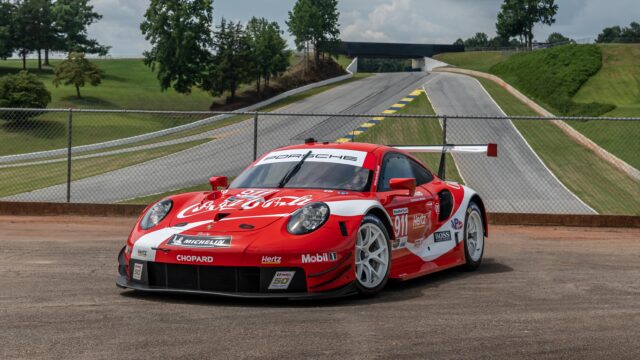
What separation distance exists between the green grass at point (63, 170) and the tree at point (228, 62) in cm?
3220

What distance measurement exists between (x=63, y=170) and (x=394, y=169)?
706 inches

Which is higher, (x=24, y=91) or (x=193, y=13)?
(x=193, y=13)

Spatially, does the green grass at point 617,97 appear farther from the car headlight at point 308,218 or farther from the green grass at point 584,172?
the car headlight at point 308,218

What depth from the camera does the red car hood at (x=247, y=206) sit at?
689 centimetres

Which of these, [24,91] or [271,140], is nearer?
[271,140]

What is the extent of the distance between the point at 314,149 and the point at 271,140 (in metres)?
24.0

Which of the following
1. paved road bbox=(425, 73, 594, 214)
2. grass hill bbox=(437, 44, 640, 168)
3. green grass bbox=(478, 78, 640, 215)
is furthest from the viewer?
grass hill bbox=(437, 44, 640, 168)

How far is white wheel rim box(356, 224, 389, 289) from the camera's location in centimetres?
705

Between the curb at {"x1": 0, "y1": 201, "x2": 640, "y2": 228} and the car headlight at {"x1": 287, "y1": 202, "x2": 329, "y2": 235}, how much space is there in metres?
8.19

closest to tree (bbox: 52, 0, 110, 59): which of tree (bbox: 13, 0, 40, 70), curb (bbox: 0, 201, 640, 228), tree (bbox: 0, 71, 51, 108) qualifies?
tree (bbox: 13, 0, 40, 70)

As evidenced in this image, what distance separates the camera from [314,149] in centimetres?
844

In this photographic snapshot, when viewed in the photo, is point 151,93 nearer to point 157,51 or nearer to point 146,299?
point 157,51


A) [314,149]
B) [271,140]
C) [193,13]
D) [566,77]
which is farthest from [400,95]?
[314,149]

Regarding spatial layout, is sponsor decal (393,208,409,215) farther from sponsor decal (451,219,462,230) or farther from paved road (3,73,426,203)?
paved road (3,73,426,203)
